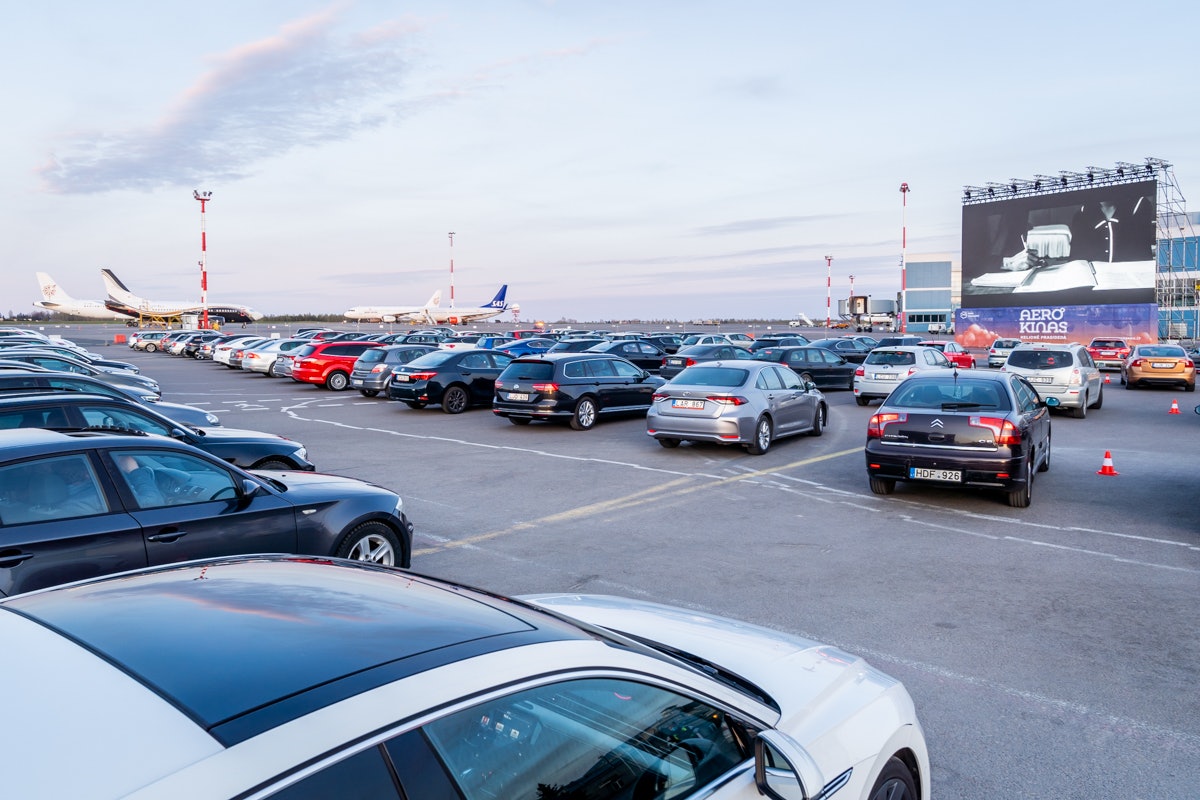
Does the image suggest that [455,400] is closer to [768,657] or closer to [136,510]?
[136,510]

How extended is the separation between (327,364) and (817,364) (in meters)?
15.2

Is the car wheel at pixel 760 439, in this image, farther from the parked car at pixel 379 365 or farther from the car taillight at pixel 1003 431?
the parked car at pixel 379 365

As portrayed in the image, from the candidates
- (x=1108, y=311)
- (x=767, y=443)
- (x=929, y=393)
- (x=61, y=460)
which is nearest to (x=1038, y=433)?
(x=929, y=393)

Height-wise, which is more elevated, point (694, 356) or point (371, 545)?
point (694, 356)

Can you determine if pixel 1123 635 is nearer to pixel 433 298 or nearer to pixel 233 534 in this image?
pixel 233 534

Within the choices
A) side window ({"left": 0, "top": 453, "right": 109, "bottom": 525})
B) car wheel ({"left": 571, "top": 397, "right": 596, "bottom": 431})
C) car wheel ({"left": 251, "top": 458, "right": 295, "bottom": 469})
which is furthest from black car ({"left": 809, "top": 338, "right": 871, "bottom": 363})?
side window ({"left": 0, "top": 453, "right": 109, "bottom": 525})

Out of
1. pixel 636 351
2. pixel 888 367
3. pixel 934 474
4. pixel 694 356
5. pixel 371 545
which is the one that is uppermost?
pixel 636 351

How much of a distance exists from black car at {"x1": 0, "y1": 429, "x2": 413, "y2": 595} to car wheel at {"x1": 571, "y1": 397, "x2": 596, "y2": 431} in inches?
442

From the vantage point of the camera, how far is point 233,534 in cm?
584

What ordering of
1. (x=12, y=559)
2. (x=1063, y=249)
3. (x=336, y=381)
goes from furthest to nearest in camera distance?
(x=1063, y=249), (x=336, y=381), (x=12, y=559)

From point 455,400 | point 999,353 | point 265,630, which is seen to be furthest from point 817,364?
point 265,630

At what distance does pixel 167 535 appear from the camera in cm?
554

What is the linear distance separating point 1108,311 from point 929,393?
4180cm

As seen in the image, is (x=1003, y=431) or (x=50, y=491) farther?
(x=1003, y=431)
